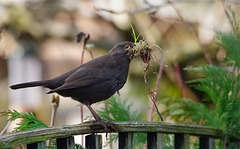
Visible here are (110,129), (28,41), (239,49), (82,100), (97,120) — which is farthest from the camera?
(28,41)

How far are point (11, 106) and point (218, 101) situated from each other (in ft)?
18.5

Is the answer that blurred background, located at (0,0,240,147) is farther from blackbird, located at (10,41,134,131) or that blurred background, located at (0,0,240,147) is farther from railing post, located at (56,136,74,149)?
railing post, located at (56,136,74,149)

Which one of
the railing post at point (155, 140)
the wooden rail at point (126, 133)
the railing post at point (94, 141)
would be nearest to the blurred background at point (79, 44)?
the wooden rail at point (126, 133)

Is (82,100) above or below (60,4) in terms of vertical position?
below

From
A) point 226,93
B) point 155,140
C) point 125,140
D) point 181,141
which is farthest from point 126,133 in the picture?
point 226,93

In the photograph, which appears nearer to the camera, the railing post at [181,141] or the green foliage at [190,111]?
the railing post at [181,141]

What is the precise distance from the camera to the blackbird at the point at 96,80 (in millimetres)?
2541

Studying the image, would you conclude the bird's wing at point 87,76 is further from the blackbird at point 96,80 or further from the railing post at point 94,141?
the railing post at point 94,141

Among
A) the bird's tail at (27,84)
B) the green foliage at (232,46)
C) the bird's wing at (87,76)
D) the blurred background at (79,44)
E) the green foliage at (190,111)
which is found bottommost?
the green foliage at (190,111)

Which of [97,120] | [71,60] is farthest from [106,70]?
[71,60]

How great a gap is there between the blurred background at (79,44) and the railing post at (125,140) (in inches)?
111

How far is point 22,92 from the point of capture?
8023 millimetres

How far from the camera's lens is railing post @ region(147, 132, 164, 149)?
2.15m

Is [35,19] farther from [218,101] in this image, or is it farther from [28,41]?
[218,101]
